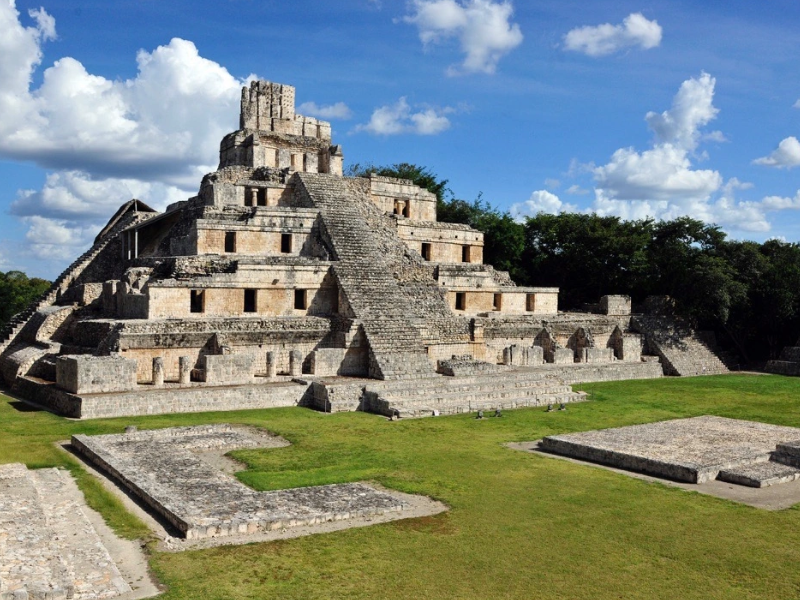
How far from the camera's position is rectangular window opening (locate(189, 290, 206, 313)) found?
75.3 feet

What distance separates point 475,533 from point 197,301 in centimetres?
1488

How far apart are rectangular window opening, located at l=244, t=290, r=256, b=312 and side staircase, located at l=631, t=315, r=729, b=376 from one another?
1599 cm

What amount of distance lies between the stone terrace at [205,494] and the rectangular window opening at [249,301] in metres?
8.95

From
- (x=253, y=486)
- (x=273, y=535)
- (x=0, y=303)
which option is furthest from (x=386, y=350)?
(x=0, y=303)

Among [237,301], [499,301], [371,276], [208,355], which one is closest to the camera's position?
[208,355]

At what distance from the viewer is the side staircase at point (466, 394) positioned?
1955 centimetres

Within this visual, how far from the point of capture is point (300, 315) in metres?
24.4

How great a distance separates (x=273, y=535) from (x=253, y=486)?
2408 mm

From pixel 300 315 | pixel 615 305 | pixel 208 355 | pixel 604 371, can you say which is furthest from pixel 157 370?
pixel 615 305

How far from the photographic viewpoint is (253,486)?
490 inches

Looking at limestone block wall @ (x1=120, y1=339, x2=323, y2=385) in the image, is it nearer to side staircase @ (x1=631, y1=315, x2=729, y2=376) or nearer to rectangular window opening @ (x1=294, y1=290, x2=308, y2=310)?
rectangular window opening @ (x1=294, y1=290, x2=308, y2=310)

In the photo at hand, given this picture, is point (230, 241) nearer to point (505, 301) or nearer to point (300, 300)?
point (300, 300)

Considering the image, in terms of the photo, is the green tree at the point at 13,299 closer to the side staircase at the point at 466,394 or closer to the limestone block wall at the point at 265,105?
the limestone block wall at the point at 265,105

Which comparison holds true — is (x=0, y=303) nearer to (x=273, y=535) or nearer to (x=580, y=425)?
(x=580, y=425)
